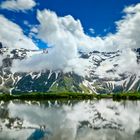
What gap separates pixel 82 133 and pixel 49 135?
541 cm

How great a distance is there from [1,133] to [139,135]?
20.8 m

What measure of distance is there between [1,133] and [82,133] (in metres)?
12.4

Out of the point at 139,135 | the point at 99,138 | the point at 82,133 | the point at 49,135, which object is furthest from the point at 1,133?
the point at 139,135

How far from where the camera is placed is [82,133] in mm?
55031

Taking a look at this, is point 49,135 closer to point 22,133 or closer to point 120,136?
point 22,133

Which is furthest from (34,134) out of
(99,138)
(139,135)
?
(139,135)

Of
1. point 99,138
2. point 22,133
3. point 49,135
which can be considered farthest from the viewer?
point 22,133

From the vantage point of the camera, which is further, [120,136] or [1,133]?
[1,133]

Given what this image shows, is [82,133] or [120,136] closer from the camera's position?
[120,136]

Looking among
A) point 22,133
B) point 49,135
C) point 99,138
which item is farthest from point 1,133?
point 99,138

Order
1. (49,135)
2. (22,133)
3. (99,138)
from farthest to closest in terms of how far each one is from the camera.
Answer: (22,133) → (49,135) → (99,138)

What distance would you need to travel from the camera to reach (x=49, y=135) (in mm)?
52656

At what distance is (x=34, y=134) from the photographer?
181 ft

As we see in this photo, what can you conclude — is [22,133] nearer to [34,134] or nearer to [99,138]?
[34,134]
